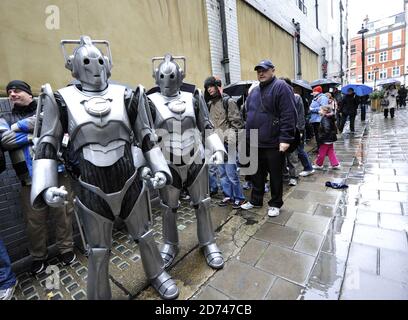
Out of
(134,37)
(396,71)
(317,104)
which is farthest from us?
(396,71)

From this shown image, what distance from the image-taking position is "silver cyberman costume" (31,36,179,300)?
1.60 meters

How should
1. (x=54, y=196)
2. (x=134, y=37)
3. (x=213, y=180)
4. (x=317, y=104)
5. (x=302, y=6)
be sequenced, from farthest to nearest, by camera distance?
(x=302, y=6)
(x=317, y=104)
(x=213, y=180)
(x=134, y=37)
(x=54, y=196)

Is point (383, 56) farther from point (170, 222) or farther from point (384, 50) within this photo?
point (170, 222)

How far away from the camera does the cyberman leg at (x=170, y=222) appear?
2.34m

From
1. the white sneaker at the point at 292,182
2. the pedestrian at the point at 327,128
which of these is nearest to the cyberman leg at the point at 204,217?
the white sneaker at the point at 292,182

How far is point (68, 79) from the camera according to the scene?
3.23 metres

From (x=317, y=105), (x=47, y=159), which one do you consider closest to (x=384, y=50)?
(x=317, y=105)

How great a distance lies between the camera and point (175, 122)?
2238 millimetres

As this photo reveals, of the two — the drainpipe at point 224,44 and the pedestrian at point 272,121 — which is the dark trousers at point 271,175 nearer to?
the pedestrian at point 272,121

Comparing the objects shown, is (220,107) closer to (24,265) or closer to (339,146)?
(24,265)

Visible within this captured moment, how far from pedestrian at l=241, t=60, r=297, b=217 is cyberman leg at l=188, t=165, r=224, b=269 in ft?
3.64

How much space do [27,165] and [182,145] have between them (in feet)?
5.32

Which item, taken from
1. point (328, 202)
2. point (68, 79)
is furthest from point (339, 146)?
point (68, 79)
